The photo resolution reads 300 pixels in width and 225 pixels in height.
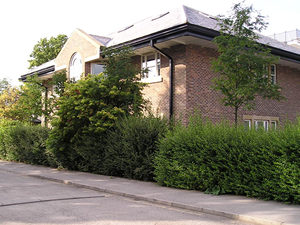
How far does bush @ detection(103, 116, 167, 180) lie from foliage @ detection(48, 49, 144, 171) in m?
0.63

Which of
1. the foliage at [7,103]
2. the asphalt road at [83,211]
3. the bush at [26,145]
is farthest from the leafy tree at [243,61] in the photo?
the foliage at [7,103]

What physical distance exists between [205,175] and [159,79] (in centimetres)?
807

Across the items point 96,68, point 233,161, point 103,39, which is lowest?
point 233,161

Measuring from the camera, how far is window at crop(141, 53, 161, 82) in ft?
55.9

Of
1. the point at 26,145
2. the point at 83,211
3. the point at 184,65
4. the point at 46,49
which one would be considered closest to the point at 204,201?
the point at 83,211

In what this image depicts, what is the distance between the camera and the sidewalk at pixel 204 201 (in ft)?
21.5

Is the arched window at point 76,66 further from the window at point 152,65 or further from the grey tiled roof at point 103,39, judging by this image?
the window at point 152,65

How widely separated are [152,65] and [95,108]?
4923 millimetres

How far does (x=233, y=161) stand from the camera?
350 inches

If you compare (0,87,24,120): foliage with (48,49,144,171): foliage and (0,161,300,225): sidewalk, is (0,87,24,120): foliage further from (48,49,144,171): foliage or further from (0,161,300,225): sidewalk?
(0,161,300,225): sidewalk

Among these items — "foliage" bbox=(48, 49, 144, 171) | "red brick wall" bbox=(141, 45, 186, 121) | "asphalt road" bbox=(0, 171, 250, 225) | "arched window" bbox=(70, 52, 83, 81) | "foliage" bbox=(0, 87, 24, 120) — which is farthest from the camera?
"foliage" bbox=(0, 87, 24, 120)

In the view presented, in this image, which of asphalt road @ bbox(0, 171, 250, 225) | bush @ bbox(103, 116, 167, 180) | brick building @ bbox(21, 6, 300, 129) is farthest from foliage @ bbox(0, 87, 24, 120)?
asphalt road @ bbox(0, 171, 250, 225)

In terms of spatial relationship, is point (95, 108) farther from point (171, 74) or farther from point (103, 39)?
point (103, 39)

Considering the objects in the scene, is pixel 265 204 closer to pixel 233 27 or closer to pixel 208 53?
pixel 233 27
